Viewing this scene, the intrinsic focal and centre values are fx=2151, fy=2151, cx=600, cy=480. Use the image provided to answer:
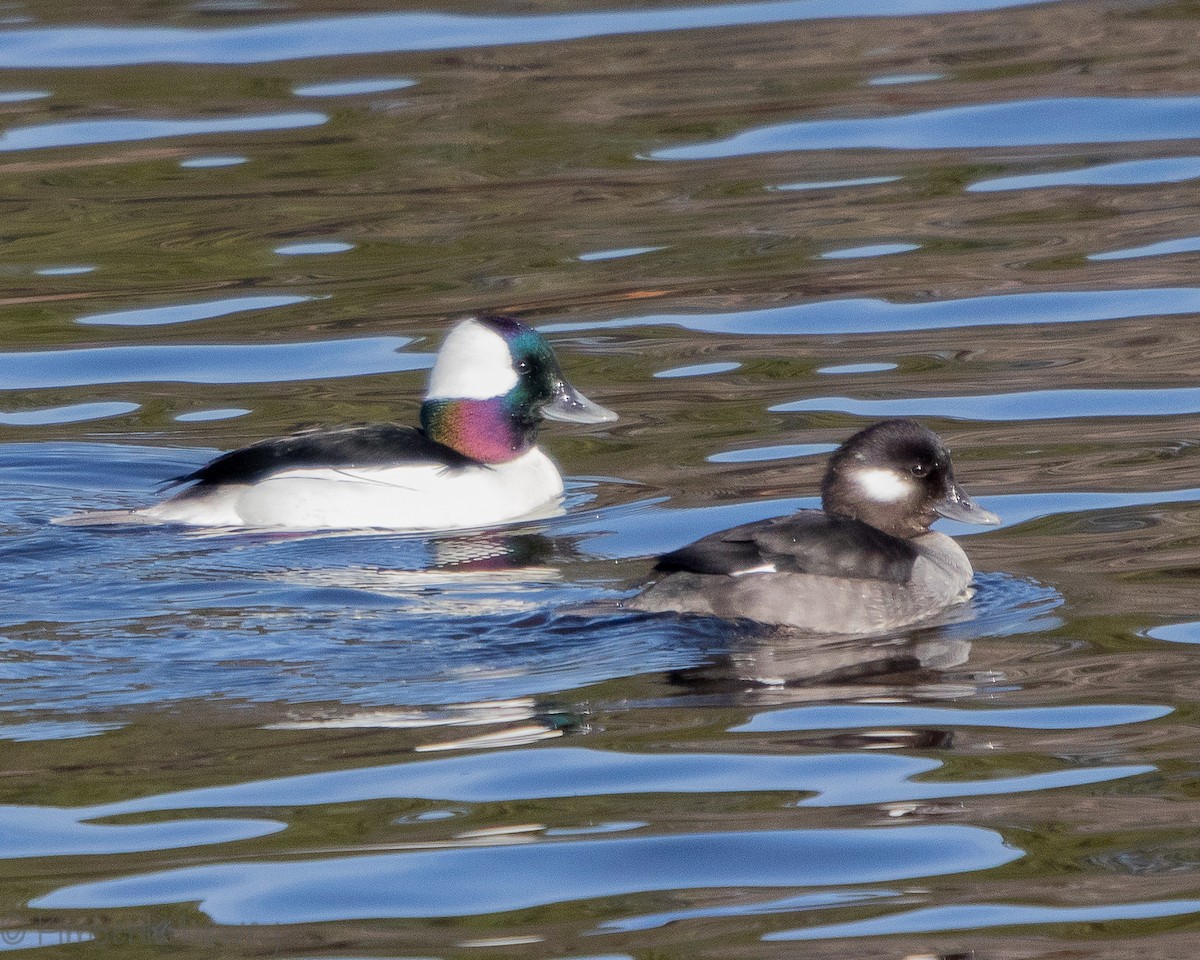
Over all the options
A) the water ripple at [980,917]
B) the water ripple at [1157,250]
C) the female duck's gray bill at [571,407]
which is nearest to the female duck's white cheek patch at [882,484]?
the female duck's gray bill at [571,407]

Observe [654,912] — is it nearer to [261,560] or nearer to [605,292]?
[261,560]

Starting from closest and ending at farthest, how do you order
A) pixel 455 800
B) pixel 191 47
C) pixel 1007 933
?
1. pixel 1007 933
2. pixel 455 800
3. pixel 191 47

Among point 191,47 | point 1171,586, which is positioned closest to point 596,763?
point 1171,586

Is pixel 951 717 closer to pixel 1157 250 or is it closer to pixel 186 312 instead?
pixel 1157 250

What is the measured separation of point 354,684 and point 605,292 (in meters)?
5.99

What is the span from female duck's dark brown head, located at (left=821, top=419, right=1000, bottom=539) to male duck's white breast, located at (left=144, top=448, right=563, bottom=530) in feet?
6.44

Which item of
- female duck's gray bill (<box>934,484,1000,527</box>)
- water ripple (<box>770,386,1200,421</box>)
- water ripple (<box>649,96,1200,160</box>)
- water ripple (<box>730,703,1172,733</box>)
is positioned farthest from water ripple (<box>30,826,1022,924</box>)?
water ripple (<box>649,96,1200,160</box>)

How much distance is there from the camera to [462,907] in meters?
5.18

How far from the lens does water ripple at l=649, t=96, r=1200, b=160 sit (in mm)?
14781

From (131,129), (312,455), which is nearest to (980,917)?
(312,455)

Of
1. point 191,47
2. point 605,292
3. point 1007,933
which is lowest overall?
point 1007,933

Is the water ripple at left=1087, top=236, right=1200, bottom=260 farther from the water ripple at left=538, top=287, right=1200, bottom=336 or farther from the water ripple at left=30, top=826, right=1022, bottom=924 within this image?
the water ripple at left=30, top=826, right=1022, bottom=924

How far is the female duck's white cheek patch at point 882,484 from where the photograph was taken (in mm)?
7973

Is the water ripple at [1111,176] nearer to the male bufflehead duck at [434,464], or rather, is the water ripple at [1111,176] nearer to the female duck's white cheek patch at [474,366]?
the male bufflehead duck at [434,464]
